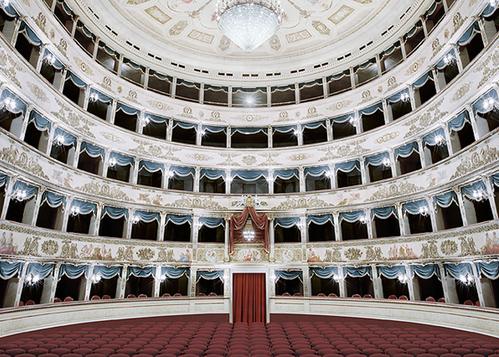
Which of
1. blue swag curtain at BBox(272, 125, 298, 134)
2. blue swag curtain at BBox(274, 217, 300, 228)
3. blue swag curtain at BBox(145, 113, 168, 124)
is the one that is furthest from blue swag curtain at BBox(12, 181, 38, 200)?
blue swag curtain at BBox(272, 125, 298, 134)

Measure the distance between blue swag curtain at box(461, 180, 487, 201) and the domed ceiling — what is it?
8578mm

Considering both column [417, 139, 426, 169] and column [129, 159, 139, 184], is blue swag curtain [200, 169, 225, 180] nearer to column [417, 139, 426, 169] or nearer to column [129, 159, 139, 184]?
column [129, 159, 139, 184]

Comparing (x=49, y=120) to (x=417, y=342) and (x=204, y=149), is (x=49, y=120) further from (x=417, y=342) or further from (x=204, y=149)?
(x=417, y=342)

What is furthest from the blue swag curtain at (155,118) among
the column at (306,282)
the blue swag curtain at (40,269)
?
the column at (306,282)

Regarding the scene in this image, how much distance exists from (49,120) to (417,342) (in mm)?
13566

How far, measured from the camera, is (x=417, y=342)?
6746mm

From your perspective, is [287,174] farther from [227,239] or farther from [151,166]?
[151,166]

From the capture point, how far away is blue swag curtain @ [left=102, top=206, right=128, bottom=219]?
14.5 m

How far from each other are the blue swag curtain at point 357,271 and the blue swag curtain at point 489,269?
4.83 m

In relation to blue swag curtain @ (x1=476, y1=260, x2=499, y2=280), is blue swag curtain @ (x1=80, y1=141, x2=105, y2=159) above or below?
above

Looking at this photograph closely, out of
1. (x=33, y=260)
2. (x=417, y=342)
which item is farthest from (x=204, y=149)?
(x=417, y=342)

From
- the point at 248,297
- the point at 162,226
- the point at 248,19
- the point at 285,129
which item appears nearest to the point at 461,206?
the point at 248,297

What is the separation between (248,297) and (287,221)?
4.16m

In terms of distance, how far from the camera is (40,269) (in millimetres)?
11312
